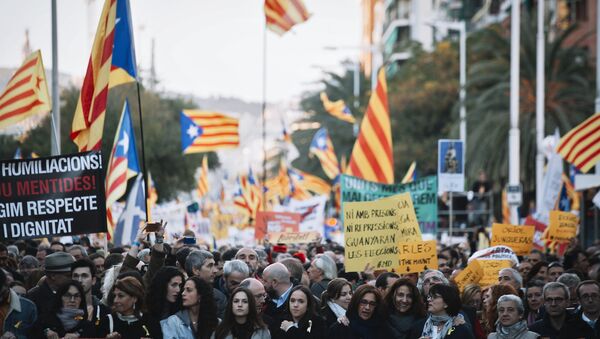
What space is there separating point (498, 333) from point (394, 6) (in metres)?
105

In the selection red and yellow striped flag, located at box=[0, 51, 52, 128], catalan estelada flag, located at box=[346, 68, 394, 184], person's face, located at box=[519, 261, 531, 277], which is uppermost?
red and yellow striped flag, located at box=[0, 51, 52, 128]

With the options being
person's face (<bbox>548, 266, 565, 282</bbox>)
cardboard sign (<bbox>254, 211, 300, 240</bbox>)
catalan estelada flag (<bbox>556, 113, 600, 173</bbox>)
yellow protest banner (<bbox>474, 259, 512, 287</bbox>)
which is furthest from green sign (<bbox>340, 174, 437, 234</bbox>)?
cardboard sign (<bbox>254, 211, 300, 240</bbox>)

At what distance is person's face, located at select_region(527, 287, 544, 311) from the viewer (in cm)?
1180

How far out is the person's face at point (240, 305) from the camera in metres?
9.41

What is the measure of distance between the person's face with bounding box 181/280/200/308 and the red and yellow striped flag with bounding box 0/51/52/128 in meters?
8.73

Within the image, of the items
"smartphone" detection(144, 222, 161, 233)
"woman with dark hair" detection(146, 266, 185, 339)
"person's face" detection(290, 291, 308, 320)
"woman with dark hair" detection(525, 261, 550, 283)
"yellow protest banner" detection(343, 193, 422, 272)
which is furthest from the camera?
"woman with dark hair" detection(525, 261, 550, 283)

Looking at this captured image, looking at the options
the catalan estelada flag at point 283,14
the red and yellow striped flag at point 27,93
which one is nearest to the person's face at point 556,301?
the red and yellow striped flag at point 27,93

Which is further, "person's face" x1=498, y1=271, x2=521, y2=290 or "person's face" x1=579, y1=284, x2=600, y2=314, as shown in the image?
"person's face" x1=498, y1=271, x2=521, y2=290

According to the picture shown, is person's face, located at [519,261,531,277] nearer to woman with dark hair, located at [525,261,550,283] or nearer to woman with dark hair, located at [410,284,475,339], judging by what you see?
woman with dark hair, located at [525,261,550,283]

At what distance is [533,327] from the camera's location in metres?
10.9

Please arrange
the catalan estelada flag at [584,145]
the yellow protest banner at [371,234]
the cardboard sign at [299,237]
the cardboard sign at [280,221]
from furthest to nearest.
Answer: the cardboard sign at [280,221], the catalan estelada flag at [584,145], the cardboard sign at [299,237], the yellow protest banner at [371,234]

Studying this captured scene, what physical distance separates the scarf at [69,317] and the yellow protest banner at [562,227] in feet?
37.7

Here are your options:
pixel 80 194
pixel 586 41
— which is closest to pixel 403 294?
pixel 80 194

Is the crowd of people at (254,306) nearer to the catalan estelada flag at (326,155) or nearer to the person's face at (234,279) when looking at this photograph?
the person's face at (234,279)
